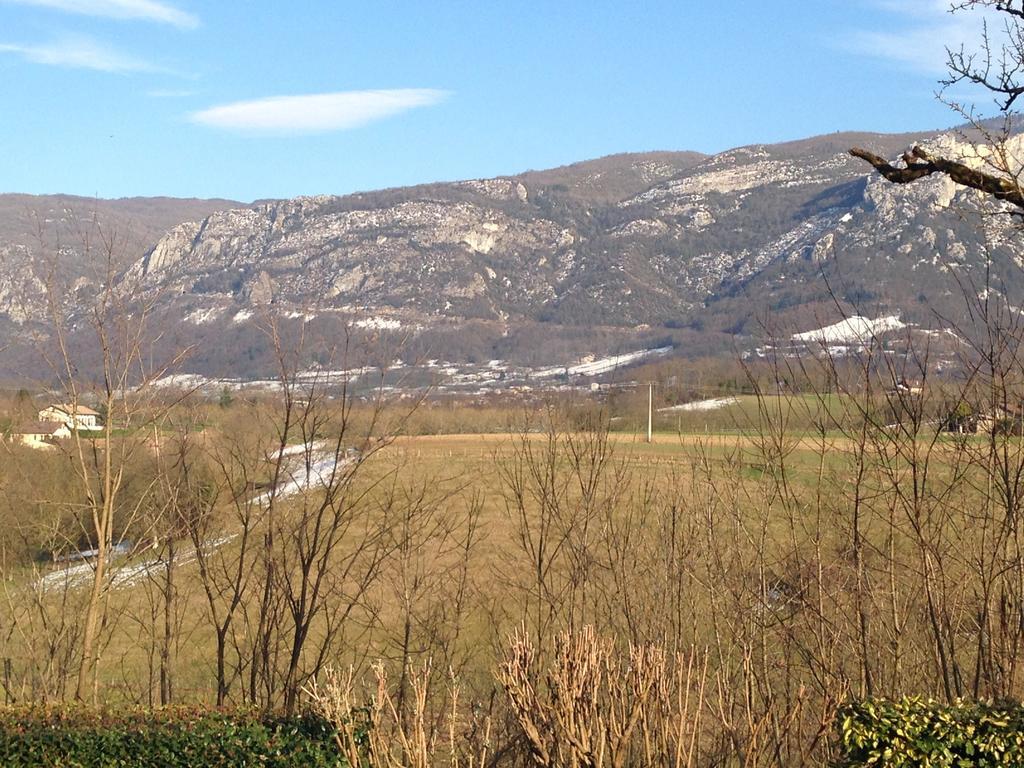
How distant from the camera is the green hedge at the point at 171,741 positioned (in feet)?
20.3

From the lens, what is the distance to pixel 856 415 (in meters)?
10.5

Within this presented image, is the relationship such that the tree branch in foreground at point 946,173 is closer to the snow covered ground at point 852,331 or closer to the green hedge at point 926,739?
the green hedge at point 926,739

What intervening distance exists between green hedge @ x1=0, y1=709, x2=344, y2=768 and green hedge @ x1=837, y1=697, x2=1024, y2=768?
2.78 meters

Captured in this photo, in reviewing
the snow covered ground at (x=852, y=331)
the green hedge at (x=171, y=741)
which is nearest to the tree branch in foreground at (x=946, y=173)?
the snow covered ground at (x=852, y=331)

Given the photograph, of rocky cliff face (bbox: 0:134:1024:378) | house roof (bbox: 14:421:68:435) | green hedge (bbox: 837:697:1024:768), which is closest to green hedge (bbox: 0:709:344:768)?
green hedge (bbox: 837:697:1024:768)

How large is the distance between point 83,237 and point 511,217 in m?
168

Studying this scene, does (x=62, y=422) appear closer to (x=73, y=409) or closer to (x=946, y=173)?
(x=73, y=409)

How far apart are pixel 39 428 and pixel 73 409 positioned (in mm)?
5682

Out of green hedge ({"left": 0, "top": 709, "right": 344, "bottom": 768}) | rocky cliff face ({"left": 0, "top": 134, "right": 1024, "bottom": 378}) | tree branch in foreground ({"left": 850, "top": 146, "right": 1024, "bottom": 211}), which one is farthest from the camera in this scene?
rocky cliff face ({"left": 0, "top": 134, "right": 1024, "bottom": 378})

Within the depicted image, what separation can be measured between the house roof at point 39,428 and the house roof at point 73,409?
3277 mm

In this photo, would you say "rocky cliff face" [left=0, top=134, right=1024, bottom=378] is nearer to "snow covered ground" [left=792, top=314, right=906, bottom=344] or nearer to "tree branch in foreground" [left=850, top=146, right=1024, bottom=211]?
"snow covered ground" [left=792, top=314, right=906, bottom=344]

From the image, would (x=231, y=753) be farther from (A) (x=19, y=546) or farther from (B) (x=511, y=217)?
(B) (x=511, y=217)

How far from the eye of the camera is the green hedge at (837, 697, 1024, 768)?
5.38 meters

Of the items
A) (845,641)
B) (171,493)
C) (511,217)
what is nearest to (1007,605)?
(845,641)
